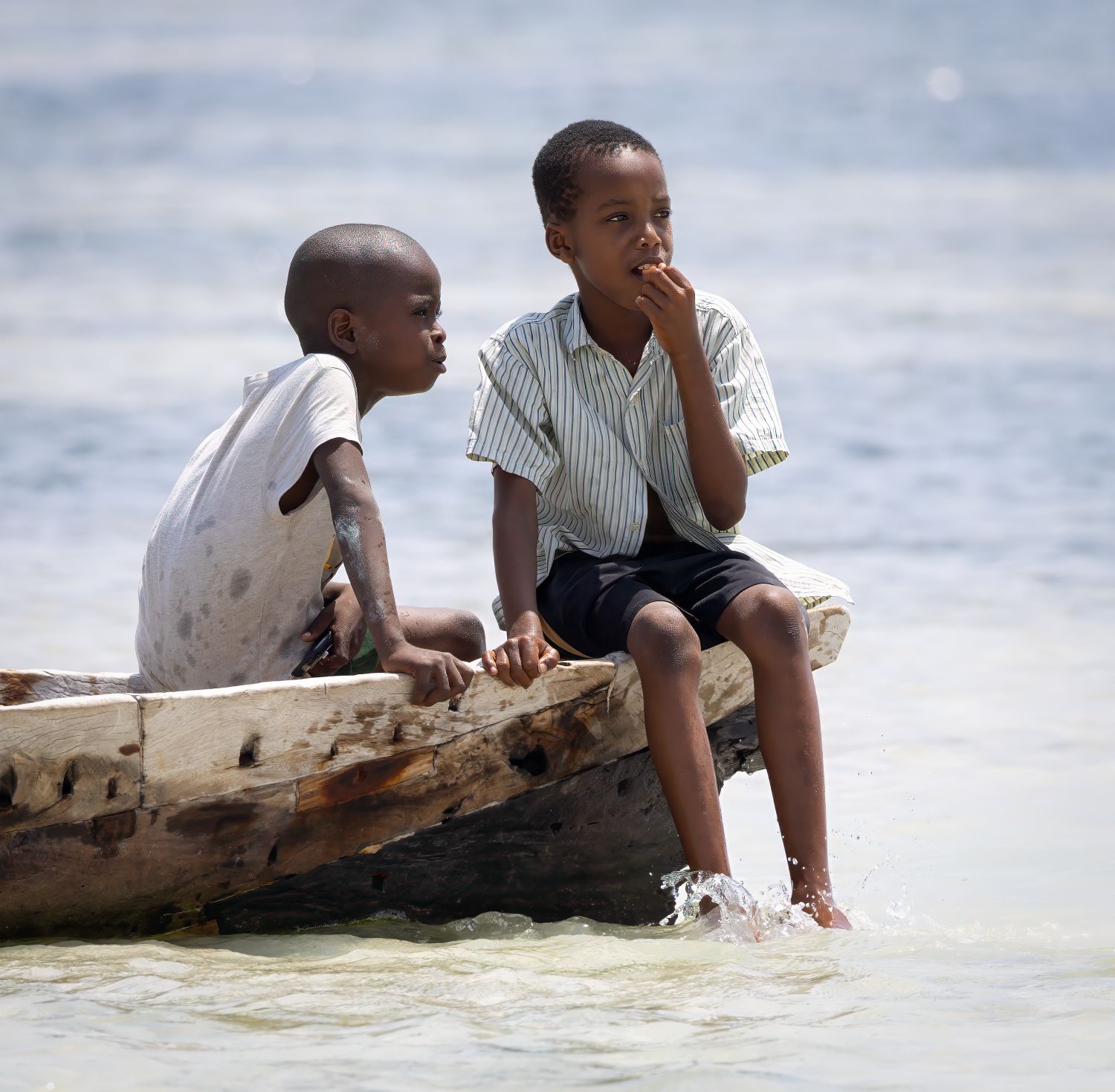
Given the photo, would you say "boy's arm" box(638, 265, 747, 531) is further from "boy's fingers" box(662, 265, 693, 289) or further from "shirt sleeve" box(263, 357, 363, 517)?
"shirt sleeve" box(263, 357, 363, 517)

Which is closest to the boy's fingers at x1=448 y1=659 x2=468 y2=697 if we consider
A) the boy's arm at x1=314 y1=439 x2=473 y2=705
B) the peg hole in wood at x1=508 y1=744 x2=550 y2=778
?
the boy's arm at x1=314 y1=439 x2=473 y2=705

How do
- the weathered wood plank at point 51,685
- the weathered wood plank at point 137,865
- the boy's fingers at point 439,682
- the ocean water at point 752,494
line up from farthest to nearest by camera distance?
1. the weathered wood plank at point 51,685
2. the boy's fingers at point 439,682
3. the weathered wood plank at point 137,865
4. the ocean water at point 752,494

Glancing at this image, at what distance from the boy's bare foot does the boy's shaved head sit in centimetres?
139

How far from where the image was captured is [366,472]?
320 centimetres

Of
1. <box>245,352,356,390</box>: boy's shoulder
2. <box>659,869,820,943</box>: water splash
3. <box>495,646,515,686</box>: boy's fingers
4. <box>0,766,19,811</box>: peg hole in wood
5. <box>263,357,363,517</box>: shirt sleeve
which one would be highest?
<box>245,352,356,390</box>: boy's shoulder

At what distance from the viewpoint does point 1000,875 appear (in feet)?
12.7

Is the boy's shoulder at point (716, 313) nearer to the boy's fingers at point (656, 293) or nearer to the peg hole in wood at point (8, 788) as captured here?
the boy's fingers at point (656, 293)

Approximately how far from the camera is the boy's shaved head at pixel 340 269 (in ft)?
10.9

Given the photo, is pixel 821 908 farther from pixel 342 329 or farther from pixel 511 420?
pixel 342 329

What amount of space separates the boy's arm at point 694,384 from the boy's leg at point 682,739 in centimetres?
37

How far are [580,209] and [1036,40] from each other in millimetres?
32603

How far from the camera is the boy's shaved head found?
3.32 metres

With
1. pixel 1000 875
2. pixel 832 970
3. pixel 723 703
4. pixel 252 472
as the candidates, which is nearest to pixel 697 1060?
pixel 832 970

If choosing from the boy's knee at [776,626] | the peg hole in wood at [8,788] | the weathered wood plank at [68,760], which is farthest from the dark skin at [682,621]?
the peg hole in wood at [8,788]
